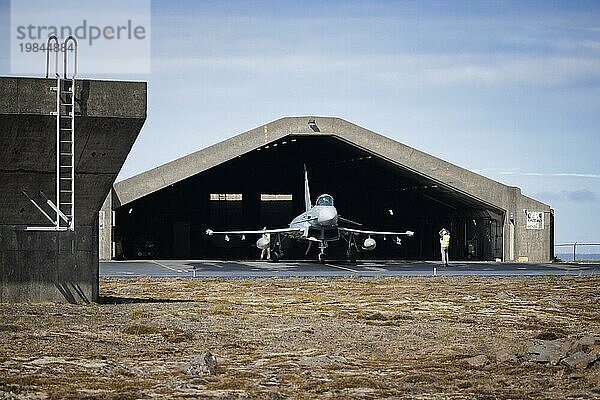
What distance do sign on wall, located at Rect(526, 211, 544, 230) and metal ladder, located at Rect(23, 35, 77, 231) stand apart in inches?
1615

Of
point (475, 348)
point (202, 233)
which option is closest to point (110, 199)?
point (202, 233)

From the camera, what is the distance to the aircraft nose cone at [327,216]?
164 feet

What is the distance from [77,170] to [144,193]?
33406 mm

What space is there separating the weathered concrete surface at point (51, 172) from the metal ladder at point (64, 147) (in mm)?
170

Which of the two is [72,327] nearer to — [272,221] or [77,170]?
[77,170]

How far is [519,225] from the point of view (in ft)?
190

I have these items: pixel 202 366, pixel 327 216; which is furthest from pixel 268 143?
pixel 202 366

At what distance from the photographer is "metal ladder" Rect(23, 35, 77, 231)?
2016 cm

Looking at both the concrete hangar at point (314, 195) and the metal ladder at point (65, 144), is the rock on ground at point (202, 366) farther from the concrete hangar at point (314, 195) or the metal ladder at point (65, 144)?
the concrete hangar at point (314, 195)

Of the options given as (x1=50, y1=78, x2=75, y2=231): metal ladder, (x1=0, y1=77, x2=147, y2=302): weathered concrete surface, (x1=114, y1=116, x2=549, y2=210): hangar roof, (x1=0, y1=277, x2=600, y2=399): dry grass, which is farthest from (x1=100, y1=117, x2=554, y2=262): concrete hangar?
(x1=50, y1=78, x2=75, y2=231): metal ladder

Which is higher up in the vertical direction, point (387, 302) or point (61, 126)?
point (61, 126)

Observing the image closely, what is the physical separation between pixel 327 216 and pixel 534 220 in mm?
15189

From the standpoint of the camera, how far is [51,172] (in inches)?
843

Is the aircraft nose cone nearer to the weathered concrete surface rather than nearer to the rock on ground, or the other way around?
the weathered concrete surface
